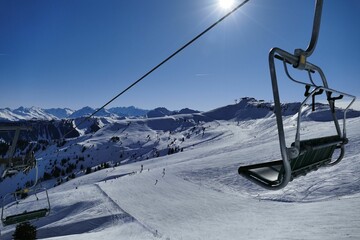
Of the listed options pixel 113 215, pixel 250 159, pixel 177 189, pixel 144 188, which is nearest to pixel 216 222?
pixel 113 215

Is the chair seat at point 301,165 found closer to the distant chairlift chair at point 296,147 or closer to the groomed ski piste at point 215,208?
the distant chairlift chair at point 296,147

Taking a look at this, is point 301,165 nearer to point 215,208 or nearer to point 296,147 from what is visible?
point 296,147

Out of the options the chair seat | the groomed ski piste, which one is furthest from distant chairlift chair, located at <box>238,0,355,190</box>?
the groomed ski piste

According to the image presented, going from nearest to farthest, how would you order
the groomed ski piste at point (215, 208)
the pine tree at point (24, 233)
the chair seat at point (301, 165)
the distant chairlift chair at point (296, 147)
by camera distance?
the distant chairlift chair at point (296, 147) → the chair seat at point (301, 165) → the groomed ski piste at point (215, 208) → the pine tree at point (24, 233)

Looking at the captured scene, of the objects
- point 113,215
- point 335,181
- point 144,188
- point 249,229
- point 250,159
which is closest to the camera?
point 249,229

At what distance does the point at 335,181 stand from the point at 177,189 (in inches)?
1221

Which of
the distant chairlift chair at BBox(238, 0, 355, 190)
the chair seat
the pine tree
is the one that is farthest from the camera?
the pine tree

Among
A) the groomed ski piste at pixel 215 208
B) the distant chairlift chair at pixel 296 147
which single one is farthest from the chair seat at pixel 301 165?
the groomed ski piste at pixel 215 208

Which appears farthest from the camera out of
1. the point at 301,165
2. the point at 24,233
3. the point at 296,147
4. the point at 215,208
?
the point at 215,208

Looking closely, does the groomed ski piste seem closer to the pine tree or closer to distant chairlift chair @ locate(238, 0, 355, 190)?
the pine tree

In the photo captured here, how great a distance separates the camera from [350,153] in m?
47.8

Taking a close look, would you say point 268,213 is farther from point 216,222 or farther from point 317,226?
point 317,226

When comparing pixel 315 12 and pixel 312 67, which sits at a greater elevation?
pixel 315 12

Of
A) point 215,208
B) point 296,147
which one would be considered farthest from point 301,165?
point 215,208
